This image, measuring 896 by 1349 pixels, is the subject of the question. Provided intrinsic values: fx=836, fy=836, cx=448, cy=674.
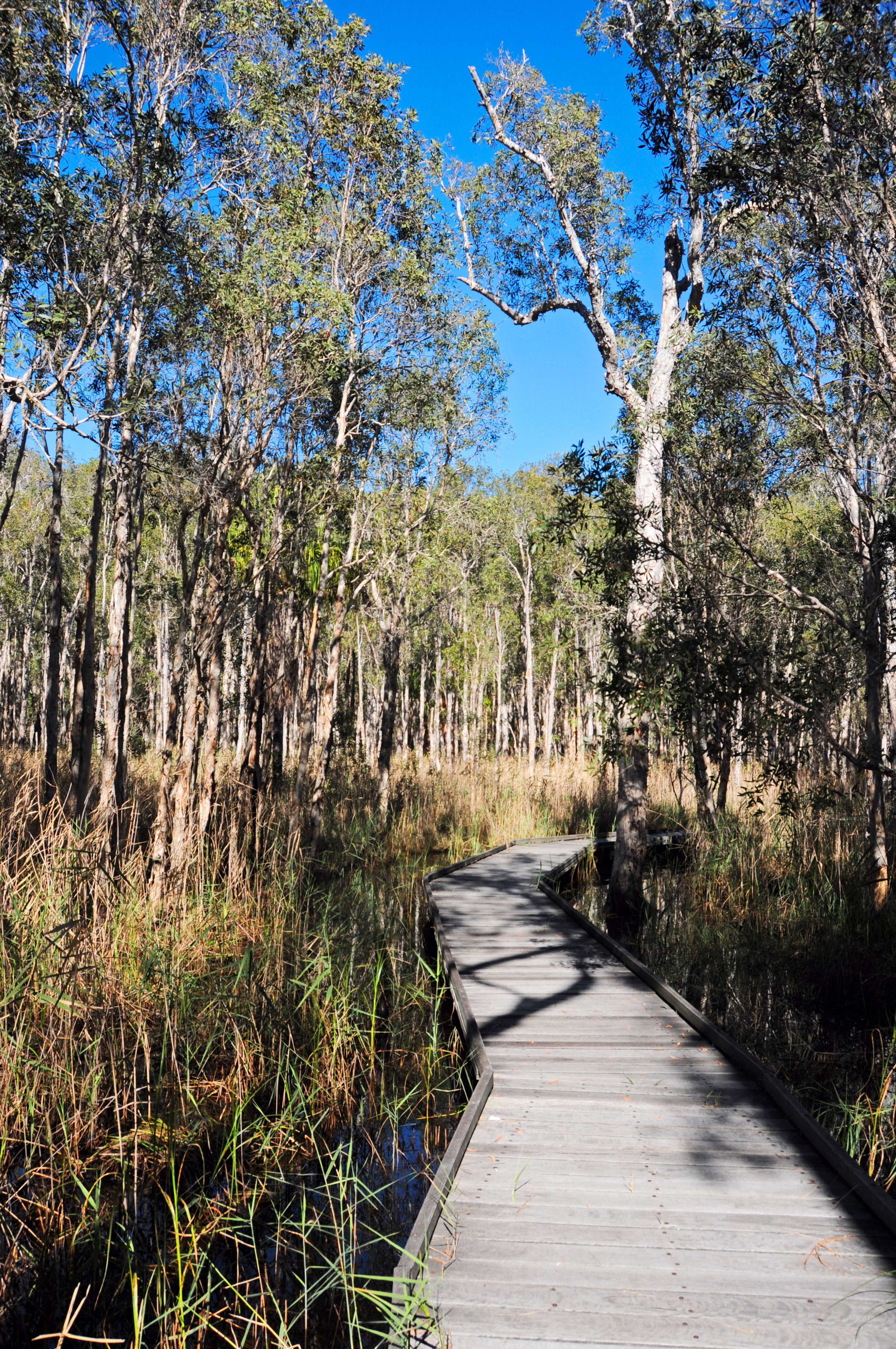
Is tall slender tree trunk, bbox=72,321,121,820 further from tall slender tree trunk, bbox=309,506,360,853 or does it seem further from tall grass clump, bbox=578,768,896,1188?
tall grass clump, bbox=578,768,896,1188

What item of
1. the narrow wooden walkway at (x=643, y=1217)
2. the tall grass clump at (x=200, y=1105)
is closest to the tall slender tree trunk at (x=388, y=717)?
the tall grass clump at (x=200, y=1105)

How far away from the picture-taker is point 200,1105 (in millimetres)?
3463

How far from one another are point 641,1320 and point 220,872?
4.37 metres

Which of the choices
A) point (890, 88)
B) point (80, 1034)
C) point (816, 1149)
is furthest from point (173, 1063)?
point (890, 88)

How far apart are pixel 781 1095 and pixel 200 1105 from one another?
234cm

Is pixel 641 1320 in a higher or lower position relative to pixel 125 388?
lower

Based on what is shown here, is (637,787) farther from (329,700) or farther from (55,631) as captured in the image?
(55,631)

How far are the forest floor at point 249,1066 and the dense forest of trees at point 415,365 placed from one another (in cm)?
55

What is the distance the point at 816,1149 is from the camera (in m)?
2.91

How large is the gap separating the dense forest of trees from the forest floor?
21.5 inches

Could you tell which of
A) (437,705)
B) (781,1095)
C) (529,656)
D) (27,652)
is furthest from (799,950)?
(27,652)

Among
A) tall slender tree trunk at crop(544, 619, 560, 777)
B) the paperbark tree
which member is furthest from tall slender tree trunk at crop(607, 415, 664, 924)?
tall slender tree trunk at crop(544, 619, 560, 777)

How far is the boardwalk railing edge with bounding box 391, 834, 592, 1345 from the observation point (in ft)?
6.88

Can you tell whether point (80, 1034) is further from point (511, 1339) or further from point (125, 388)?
point (125, 388)
